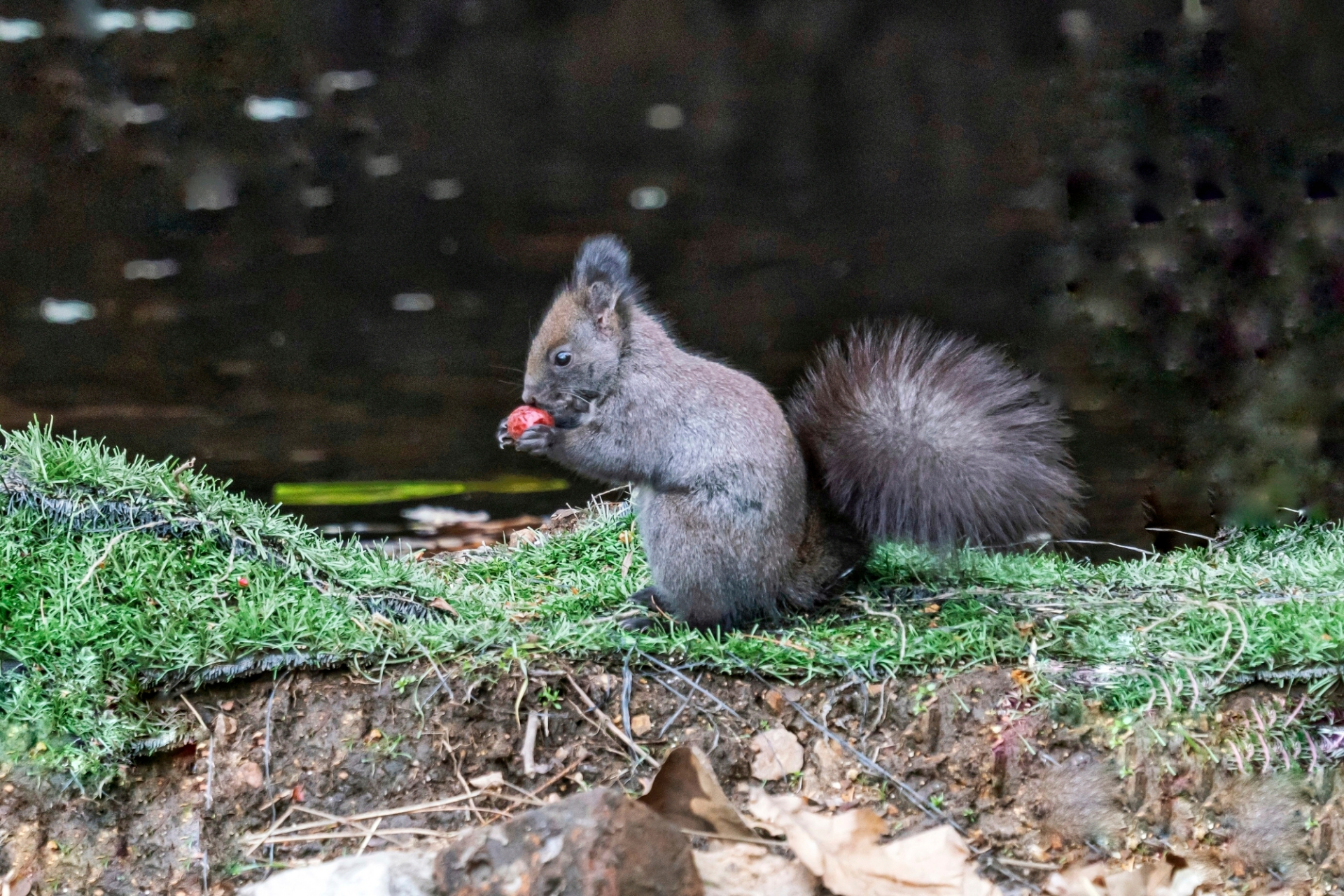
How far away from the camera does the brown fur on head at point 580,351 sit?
2.43m

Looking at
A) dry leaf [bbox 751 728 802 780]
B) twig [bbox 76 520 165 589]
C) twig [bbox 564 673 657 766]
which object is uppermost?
twig [bbox 76 520 165 589]

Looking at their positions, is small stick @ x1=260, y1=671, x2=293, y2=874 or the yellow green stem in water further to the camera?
the yellow green stem in water

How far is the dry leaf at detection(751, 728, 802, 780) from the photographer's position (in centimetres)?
188

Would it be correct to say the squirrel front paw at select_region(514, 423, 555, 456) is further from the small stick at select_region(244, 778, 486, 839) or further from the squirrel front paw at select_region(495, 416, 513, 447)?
the small stick at select_region(244, 778, 486, 839)

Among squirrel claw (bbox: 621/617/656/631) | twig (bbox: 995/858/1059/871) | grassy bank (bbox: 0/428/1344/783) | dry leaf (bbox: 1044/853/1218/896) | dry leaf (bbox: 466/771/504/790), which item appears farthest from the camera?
squirrel claw (bbox: 621/617/656/631)

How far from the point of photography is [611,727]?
190 cm

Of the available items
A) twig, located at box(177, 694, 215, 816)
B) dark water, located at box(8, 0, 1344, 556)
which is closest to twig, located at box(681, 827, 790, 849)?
twig, located at box(177, 694, 215, 816)

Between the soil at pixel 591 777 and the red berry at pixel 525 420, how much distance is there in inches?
23.6

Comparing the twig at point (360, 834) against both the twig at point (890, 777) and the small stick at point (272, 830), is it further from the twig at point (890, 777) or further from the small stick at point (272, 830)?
the twig at point (890, 777)

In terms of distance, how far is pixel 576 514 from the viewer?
353 centimetres

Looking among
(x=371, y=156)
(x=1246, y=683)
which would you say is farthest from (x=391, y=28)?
(x=1246, y=683)

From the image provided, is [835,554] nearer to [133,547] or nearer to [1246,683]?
[1246,683]

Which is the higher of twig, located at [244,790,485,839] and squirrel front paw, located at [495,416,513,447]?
squirrel front paw, located at [495,416,513,447]

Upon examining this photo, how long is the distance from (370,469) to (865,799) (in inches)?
87.0
